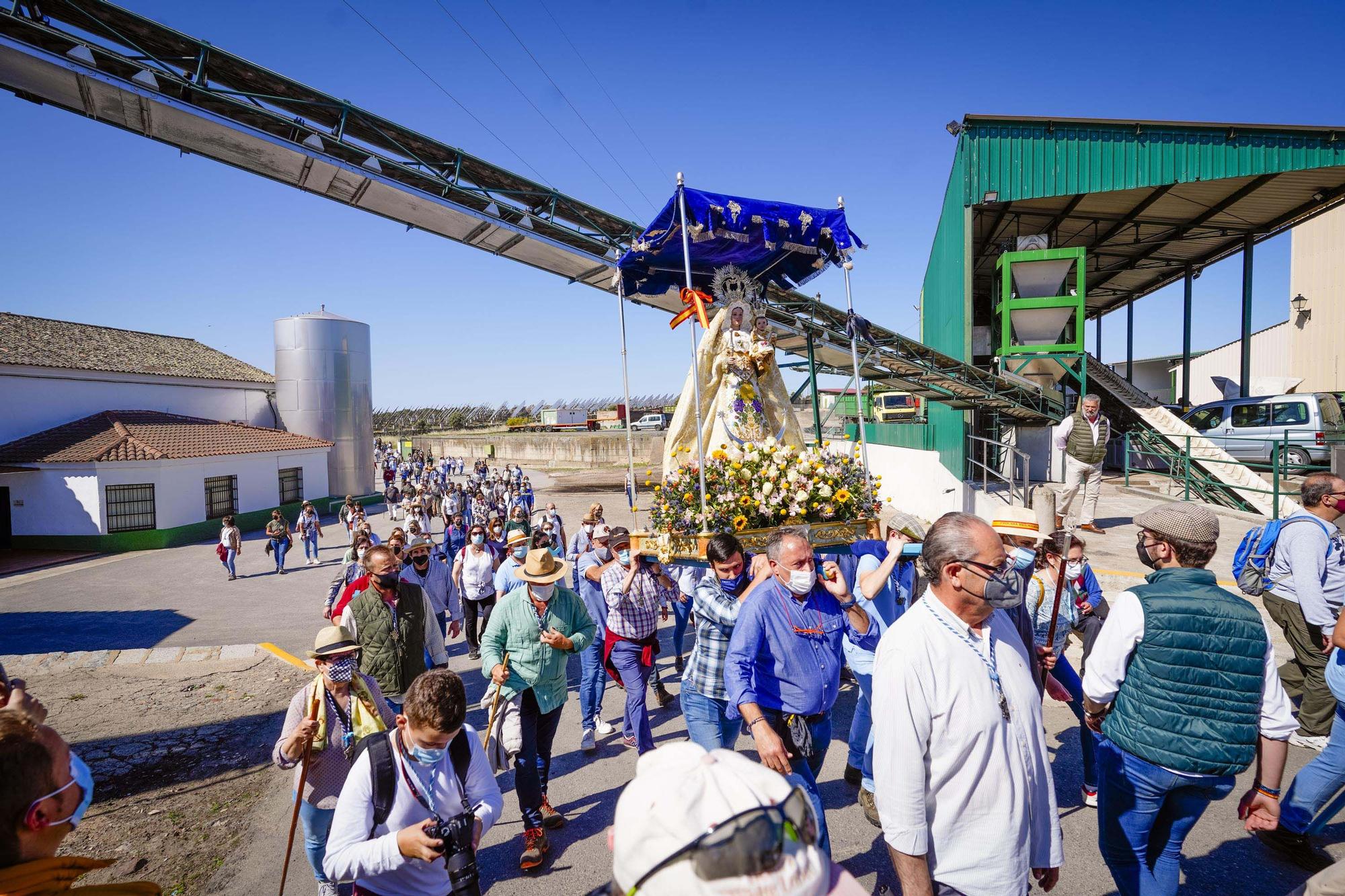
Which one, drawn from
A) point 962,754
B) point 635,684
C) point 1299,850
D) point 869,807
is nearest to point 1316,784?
point 1299,850

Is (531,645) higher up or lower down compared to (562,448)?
lower down

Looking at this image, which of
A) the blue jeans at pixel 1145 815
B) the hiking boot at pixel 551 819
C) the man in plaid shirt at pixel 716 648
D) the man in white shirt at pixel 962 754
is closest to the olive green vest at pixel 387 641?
the hiking boot at pixel 551 819

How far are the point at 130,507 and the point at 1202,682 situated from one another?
79.3 ft

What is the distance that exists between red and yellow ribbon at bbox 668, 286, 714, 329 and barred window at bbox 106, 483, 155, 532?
19616 mm

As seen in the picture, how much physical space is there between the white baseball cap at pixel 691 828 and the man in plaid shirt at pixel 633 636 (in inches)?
154

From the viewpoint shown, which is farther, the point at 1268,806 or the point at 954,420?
the point at 954,420

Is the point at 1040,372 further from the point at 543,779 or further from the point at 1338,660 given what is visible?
the point at 543,779

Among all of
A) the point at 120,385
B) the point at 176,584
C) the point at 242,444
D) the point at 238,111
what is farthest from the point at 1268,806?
the point at 120,385

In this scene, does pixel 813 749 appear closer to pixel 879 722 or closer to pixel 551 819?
pixel 879 722

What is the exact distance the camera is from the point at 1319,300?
22922mm

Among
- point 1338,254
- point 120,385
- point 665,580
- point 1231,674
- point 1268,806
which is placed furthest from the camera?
point 120,385

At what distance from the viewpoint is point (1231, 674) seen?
257 centimetres

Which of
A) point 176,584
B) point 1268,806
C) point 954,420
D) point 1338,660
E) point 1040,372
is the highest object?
point 1040,372

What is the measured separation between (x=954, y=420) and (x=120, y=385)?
88.0ft
